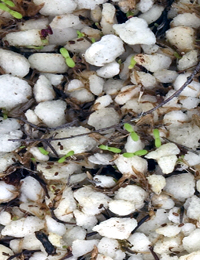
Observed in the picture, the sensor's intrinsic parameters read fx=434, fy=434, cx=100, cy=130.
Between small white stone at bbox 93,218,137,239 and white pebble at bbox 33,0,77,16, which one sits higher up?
white pebble at bbox 33,0,77,16

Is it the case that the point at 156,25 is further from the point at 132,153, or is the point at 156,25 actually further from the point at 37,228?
the point at 37,228

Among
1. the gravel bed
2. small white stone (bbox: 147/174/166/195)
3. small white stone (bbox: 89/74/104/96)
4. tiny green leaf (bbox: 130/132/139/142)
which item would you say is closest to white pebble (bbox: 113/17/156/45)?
the gravel bed

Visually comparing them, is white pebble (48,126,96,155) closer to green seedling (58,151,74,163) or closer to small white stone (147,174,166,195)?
green seedling (58,151,74,163)

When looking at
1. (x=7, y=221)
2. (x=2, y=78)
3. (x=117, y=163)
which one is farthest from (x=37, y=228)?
(x=2, y=78)

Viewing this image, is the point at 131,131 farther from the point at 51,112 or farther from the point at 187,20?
the point at 187,20

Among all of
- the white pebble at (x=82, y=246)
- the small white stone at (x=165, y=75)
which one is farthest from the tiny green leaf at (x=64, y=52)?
the white pebble at (x=82, y=246)
